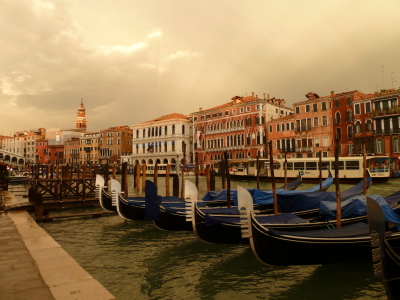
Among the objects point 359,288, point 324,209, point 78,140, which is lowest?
point 359,288

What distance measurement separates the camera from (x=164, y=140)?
168 feet

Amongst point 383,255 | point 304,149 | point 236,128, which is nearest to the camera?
point 383,255

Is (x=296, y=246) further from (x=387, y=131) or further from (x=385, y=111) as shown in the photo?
(x=385, y=111)

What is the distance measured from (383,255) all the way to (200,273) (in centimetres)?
330

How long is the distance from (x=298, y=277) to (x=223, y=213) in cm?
265

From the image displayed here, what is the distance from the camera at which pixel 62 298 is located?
3.54m

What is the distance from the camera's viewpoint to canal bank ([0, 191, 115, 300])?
12.1ft

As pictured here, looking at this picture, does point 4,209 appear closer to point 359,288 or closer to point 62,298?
point 62,298

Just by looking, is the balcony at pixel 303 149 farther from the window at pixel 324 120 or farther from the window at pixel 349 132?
the window at pixel 349 132

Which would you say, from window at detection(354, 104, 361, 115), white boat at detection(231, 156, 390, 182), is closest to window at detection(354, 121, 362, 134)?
window at detection(354, 104, 361, 115)

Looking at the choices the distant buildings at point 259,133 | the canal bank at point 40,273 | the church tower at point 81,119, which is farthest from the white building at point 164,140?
the canal bank at point 40,273

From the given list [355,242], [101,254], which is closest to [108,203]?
[101,254]

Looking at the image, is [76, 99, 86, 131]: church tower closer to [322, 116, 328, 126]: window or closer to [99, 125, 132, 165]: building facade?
[99, 125, 132, 165]: building facade

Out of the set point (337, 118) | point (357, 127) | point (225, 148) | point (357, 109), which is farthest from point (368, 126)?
point (225, 148)
